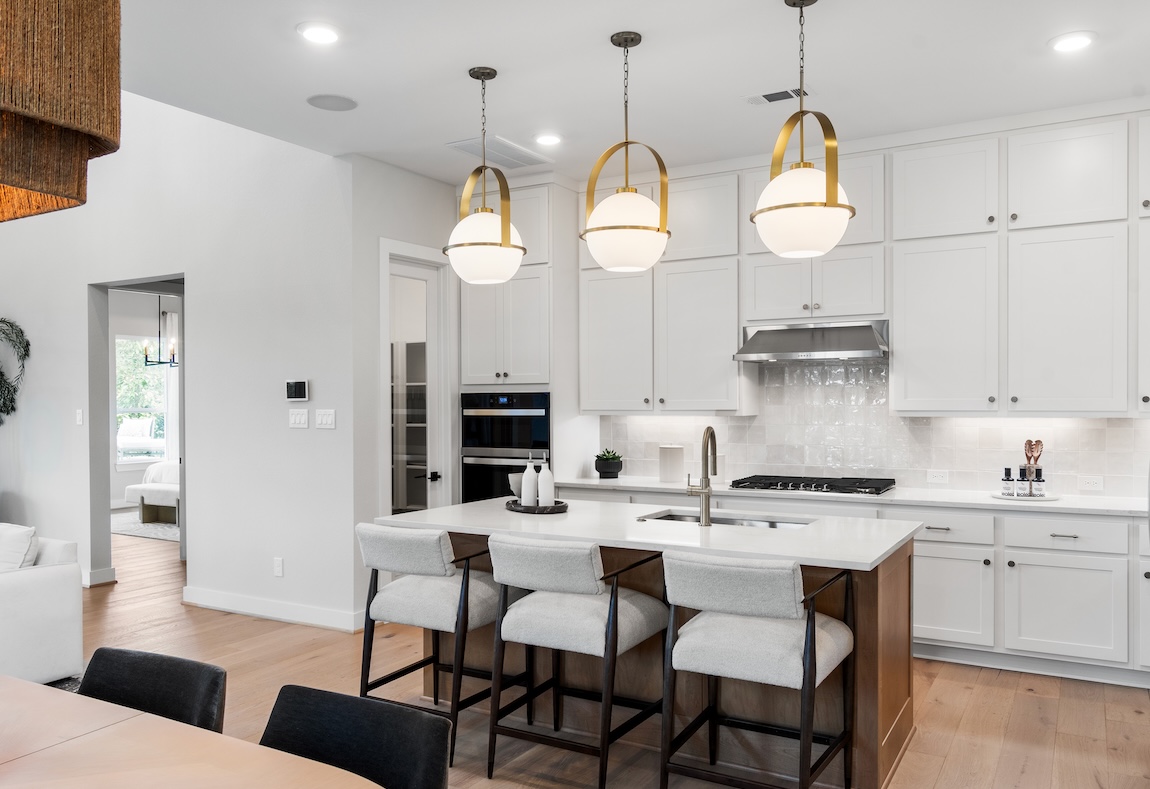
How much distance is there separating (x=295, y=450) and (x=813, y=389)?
3152 mm

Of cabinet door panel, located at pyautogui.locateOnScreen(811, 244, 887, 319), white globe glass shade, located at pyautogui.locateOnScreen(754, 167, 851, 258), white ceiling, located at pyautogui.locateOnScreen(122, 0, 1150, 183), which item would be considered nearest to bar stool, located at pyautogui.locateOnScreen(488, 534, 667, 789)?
white globe glass shade, located at pyautogui.locateOnScreen(754, 167, 851, 258)

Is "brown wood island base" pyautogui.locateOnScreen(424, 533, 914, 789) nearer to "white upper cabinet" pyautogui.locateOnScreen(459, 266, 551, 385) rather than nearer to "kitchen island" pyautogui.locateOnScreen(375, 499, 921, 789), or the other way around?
"kitchen island" pyautogui.locateOnScreen(375, 499, 921, 789)

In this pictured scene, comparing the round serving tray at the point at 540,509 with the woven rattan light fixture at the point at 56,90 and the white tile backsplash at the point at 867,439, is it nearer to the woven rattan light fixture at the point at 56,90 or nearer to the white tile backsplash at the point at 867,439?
the white tile backsplash at the point at 867,439

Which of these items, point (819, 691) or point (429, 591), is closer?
point (819, 691)

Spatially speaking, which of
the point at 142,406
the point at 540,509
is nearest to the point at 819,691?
the point at 540,509

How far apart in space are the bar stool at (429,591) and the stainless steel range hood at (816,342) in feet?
7.17

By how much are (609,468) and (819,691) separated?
2.66 meters

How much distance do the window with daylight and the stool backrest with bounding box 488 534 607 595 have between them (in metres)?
9.25

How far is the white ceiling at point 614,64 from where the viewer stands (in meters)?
3.29

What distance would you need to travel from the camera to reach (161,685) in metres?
1.97

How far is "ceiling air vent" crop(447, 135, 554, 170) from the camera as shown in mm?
4861

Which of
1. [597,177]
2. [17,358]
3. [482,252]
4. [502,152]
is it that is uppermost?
[502,152]

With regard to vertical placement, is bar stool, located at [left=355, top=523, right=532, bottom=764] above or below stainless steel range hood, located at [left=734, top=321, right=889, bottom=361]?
below

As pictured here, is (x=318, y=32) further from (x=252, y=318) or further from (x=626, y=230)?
(x=252, y=318)
